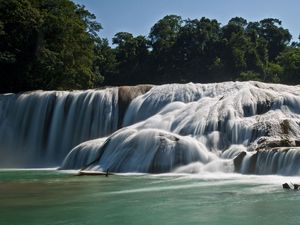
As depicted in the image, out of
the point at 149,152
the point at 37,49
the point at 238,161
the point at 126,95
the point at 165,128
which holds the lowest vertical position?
the point at 238,161

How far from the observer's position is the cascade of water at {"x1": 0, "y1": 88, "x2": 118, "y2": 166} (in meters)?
32.7

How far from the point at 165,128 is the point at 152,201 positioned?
1326 cm

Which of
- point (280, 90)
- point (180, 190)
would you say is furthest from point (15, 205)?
point (280, 90)

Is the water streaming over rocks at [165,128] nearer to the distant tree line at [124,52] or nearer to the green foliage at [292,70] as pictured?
the distant tree line at [124,52]

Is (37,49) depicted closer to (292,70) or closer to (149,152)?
(149,152)

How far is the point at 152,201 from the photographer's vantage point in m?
13.8

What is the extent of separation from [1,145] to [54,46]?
11741mm

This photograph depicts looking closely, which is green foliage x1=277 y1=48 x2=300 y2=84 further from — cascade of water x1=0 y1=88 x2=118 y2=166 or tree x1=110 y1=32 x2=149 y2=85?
cascade of water x1=0 y1=88 x2=118 y2=166

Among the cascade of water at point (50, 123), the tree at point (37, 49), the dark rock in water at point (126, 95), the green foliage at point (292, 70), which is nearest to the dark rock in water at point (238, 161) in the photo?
the dark rock in water at point (126, 95)

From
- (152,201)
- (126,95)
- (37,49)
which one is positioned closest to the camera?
(152,201)

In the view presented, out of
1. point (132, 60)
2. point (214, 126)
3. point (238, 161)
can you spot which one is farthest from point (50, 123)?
point (132, 60)

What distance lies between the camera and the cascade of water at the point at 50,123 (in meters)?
32.7

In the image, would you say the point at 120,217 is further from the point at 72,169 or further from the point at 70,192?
the point at 72,169

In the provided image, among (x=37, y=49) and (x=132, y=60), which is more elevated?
(x=132, y=60)
